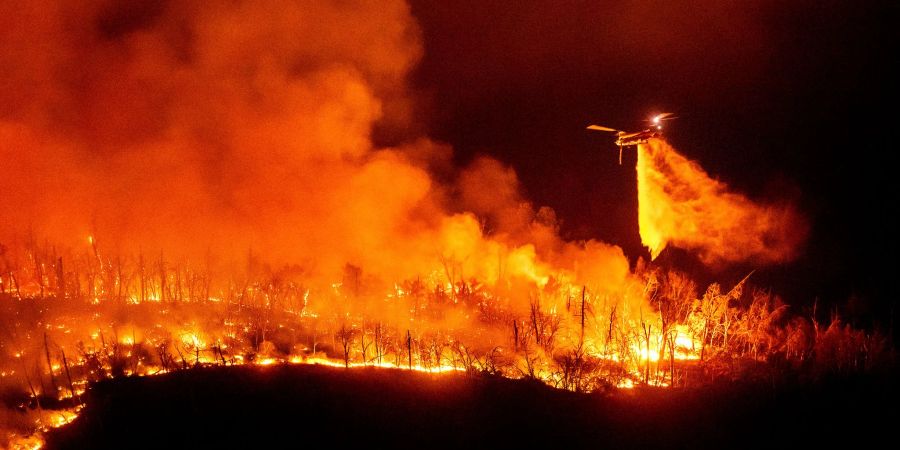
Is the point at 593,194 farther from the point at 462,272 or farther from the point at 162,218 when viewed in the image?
the point at 162,218

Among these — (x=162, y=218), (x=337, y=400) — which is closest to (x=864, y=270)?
(x=337, y=400)

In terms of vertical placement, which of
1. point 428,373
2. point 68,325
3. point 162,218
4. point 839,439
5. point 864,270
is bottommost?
point 839,439

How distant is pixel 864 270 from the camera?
2009 centimetres

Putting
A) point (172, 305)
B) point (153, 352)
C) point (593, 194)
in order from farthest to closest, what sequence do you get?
point (593, 194), point (172, 305), point (153, 352)

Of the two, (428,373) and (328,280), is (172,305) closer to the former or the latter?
(328,280)

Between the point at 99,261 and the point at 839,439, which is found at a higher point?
the point at 99,261

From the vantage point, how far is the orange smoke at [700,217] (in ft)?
64.2

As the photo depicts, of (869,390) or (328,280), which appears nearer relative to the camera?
(869,390)

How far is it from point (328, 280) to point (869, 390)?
12.8 metres

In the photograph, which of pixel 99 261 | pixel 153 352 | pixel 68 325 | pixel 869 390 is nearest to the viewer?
pixel 869 390

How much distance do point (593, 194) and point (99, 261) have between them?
16.3 metres

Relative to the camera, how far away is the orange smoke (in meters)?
19.6

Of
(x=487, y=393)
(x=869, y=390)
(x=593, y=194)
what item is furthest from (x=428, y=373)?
(x=593, y=194)

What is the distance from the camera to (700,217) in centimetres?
1988
